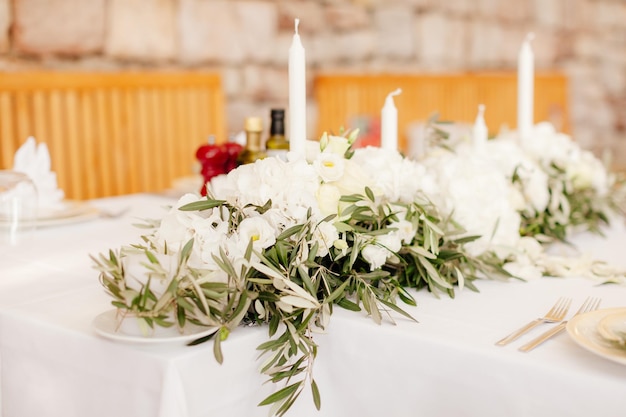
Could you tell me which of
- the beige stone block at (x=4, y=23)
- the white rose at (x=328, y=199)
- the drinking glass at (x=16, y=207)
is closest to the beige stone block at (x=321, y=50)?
the beige stone block at (x=4, y=23)

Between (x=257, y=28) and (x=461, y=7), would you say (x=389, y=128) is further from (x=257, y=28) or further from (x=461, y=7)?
(x=461, y=7)

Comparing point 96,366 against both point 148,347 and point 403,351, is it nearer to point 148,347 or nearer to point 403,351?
point 148,347

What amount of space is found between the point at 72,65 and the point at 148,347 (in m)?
2.05

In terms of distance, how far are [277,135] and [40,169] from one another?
0.60 meters

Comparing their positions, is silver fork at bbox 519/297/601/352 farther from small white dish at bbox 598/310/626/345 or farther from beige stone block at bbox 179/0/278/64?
beige stone block at bbox 179/0/278/64

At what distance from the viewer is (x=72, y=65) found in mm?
2676

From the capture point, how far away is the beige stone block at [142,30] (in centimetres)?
276

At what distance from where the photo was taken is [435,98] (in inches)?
165

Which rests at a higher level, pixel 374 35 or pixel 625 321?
pixel 374 35

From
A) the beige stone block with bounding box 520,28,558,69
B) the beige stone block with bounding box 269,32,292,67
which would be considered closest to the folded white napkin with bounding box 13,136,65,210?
the beige stone block with bounding box 269,32,292,67

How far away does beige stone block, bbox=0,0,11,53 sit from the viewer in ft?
7.94

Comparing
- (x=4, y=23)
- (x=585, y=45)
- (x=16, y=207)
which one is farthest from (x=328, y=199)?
(x=585, y=45)

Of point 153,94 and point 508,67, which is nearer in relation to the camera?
point 153,94

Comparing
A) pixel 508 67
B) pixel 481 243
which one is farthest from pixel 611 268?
pixel 508 67
